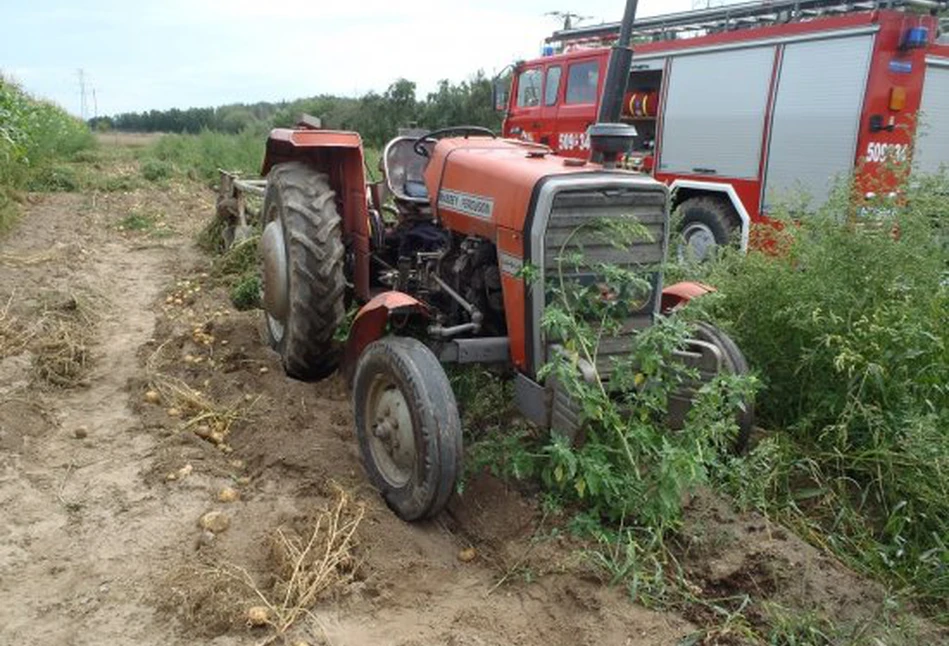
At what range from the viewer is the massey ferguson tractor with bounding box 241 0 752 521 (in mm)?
3227

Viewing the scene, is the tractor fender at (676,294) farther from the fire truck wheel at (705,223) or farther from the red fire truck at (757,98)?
the fire truck wheel at (705,223)

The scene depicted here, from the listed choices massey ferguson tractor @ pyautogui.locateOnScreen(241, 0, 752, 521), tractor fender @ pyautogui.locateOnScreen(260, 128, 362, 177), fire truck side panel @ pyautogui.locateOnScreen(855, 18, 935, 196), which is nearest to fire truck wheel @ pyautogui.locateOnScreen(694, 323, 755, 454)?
massey ferguson tractor @ pyautogui.locateOnScreen(241, 0, 752, 521)

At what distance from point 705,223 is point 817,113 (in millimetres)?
1598

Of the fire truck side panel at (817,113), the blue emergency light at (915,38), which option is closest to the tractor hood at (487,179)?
the fire truck side panel at (817,113)

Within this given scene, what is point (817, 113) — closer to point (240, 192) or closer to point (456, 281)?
point (456, 281)

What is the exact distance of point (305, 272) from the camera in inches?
159

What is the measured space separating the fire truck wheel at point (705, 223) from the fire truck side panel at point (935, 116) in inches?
71.3

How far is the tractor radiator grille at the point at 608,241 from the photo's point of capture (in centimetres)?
327

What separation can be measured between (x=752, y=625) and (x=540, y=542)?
2.54 feet

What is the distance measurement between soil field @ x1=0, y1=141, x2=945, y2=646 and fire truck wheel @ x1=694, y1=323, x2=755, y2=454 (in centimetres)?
51

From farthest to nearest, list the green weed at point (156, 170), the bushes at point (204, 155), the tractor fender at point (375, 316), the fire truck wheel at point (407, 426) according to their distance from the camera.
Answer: the bushes at point (204, 155) < the green weed at point (156, 170) < the tractor fender at point (375, 316) < the fire truck wheel at point (407, 426)

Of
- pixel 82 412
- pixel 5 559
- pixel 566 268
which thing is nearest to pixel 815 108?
pixel 566 268

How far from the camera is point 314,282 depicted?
4.04 meters

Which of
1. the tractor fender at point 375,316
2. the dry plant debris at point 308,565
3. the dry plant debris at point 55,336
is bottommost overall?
the dry plant debris at point 308,565
